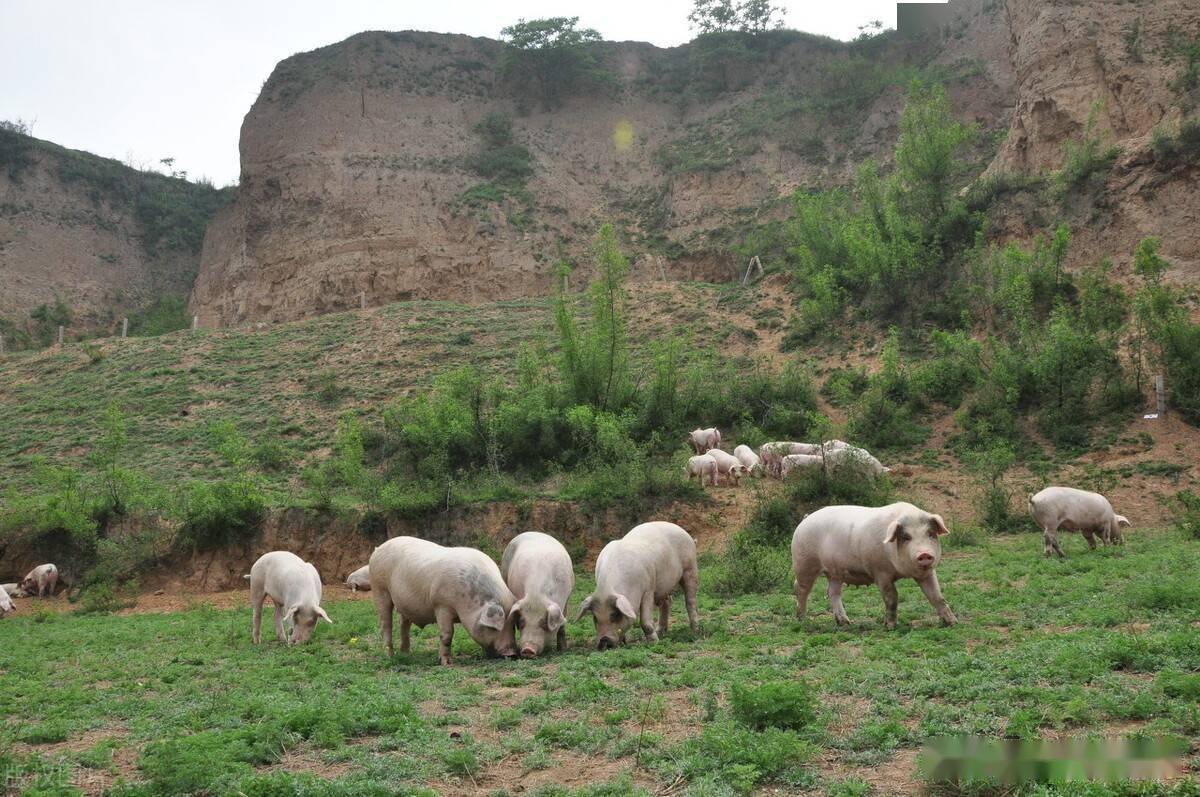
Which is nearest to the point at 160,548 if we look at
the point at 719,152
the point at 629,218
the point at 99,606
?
the point at 99,606

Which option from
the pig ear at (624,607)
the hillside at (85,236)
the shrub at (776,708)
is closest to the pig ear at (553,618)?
the pig ear at (624,607)

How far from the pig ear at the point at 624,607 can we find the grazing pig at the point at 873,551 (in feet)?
7.83

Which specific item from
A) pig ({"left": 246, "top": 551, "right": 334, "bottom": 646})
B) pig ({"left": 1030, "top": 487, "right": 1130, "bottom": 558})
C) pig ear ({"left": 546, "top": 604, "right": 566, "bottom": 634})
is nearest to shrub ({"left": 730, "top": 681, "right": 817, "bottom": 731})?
pig ear ({"left": 546, "top": 604, "right": 566, "bottom": 634})

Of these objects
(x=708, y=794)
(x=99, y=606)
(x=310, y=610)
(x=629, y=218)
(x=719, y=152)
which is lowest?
(x=99, y=606)

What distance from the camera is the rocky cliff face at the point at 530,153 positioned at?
2088 inches

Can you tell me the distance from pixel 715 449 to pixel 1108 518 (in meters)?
11.7

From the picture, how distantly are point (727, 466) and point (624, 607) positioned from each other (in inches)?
565

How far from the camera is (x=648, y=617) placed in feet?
35.9

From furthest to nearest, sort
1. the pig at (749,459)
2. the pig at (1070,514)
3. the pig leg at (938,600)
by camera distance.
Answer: the pig at (749,459) < the pig at (1070,514) < the pig leg at (938,600)

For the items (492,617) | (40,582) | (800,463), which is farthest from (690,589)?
(40,582)

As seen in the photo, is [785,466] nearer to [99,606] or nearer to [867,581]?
[867,581]

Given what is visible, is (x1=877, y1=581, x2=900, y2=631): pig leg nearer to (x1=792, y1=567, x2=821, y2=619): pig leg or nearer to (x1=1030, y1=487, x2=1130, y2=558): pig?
(x1=792, y1=567, x2=821, y2=619): pig leg

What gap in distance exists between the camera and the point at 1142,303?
973 inches

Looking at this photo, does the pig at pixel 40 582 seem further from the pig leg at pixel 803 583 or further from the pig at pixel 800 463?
the pig leg at pixel 803 583
